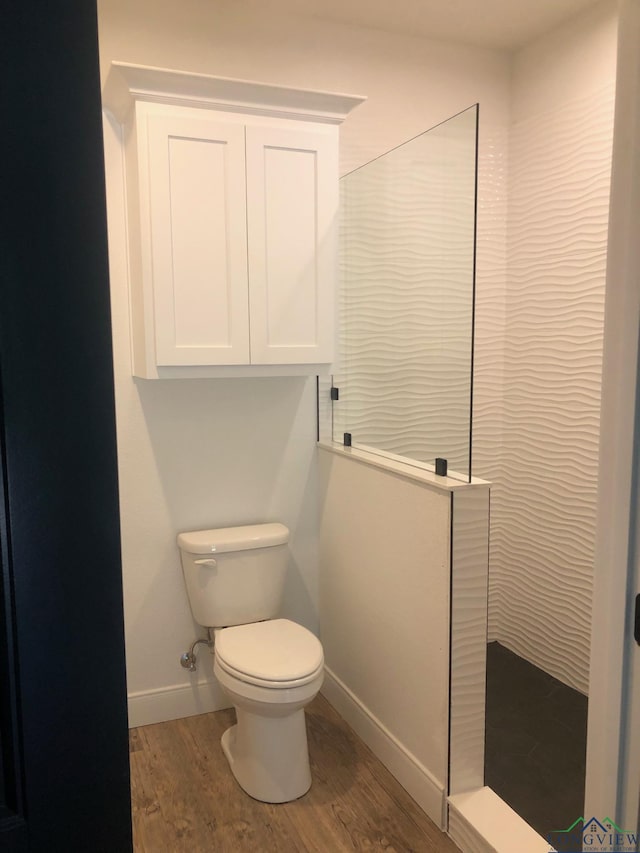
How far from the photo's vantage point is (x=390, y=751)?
7.34 feet

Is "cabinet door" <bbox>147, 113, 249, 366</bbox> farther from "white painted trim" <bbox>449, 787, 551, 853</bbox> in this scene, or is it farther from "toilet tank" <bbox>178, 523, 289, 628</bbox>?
"white painted trim" <bbox>449, 787, 551, 853</bbox>

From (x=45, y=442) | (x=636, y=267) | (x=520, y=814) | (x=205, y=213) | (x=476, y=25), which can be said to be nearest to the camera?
(x=45, y=442)

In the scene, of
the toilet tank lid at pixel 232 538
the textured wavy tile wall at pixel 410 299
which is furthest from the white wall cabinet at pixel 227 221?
the toilet tank lid at pixel 232 538

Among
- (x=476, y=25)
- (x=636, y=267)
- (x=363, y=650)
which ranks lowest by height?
(x=363, y=650)

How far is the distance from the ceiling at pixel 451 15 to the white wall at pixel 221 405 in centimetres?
5

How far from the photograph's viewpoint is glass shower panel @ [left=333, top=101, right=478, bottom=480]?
1919mm

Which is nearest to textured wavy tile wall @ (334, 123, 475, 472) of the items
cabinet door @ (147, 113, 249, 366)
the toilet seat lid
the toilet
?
cabinet door @ (147, 113, 249, 366)

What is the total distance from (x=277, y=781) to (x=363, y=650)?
0.54 metres

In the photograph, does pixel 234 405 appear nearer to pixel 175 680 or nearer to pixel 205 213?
pixel 205 213

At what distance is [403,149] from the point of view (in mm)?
2182

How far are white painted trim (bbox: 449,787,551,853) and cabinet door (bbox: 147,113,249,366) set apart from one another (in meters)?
1.52

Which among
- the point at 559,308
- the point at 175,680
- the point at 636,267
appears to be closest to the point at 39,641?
the point at 636,267

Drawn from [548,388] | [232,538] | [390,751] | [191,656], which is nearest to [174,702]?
[191,656]

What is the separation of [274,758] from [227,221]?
1.72 meters
